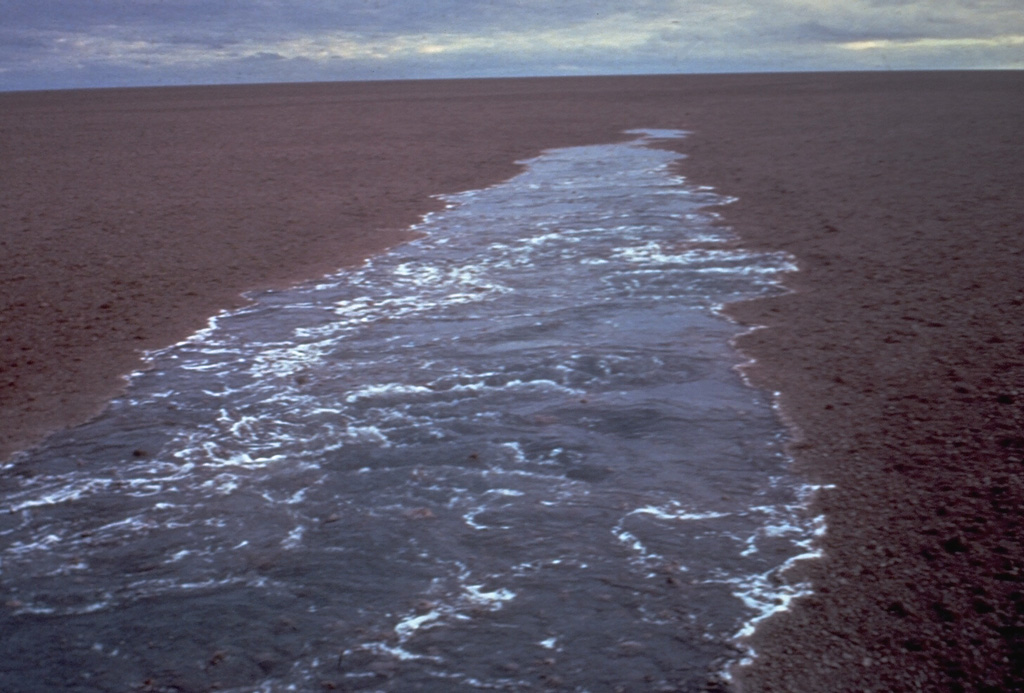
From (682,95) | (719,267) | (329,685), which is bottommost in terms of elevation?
(329,685)

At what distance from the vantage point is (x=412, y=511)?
5.10 metres

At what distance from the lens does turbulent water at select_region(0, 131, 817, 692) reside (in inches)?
153

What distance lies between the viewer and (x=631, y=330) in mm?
8219

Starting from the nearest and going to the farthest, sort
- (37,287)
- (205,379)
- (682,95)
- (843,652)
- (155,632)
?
(843,652)
(155,632)
(205,379)
(37,287)
(682,95)

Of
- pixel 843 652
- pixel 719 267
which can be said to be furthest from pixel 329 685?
pixel 719 267

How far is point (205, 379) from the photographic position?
7.30 metres

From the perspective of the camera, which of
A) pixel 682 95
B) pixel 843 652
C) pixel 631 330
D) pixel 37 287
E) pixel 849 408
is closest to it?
pixel 843 652

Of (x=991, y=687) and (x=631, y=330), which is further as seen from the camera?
(x=631, y=330)

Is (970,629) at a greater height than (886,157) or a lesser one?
lesser

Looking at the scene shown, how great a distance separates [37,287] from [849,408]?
8.04 metres

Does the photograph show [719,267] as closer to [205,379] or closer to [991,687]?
[205,379]

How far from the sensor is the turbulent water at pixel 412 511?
3.88 m

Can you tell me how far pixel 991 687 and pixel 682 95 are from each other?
171ft

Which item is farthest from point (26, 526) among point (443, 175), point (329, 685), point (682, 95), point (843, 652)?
point (682, 95)
